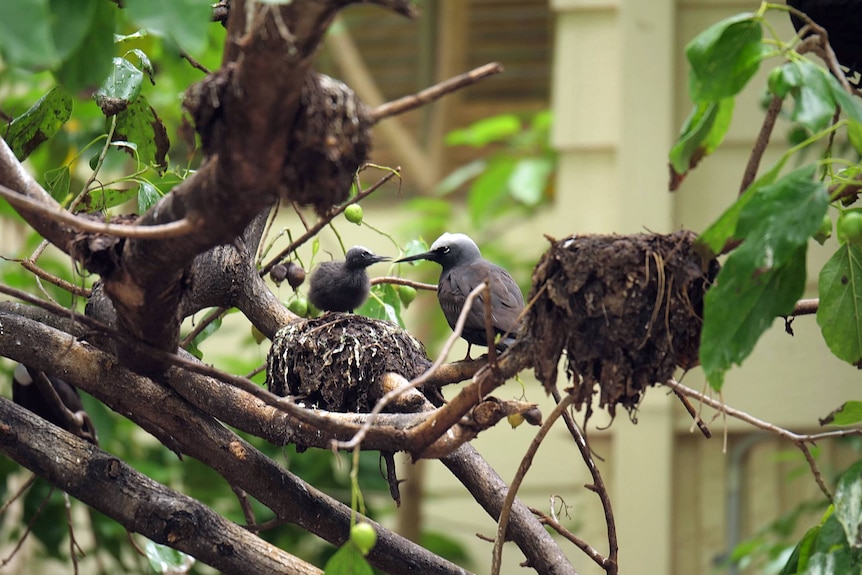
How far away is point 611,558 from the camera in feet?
8.09

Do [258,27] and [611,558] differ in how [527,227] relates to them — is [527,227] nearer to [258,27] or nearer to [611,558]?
[611,558]

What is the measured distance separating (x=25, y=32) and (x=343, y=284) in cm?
243

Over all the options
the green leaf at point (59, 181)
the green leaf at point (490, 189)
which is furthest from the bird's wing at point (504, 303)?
the green leaf at point (490, 189)

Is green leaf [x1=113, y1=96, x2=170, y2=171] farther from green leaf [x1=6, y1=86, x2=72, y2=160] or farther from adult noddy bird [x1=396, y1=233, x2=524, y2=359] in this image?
adult noddy bird [x1=396, y1=233, x2=524, y2=359]

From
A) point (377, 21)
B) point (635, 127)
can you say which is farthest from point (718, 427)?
point (377, 21)

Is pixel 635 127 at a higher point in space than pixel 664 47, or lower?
lower

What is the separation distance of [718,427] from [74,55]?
170 inches

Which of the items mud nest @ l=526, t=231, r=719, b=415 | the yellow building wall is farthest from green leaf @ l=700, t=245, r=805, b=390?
the yellow building wall

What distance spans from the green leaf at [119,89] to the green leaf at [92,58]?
2.63 feet

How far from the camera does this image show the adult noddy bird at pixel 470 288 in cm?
284

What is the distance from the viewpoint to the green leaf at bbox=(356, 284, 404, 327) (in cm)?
342

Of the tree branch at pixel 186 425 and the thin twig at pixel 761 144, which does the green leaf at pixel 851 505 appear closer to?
the thin twig at pixel 761 144

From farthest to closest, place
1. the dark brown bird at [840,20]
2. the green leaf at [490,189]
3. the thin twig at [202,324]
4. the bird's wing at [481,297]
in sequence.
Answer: the green leaf at [490,189] < the thin twig at [202,324] < the bird's wing at [481,297] < the dark brown bird at [840,20]

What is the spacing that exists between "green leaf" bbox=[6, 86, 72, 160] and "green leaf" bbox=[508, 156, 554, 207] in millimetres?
2881
